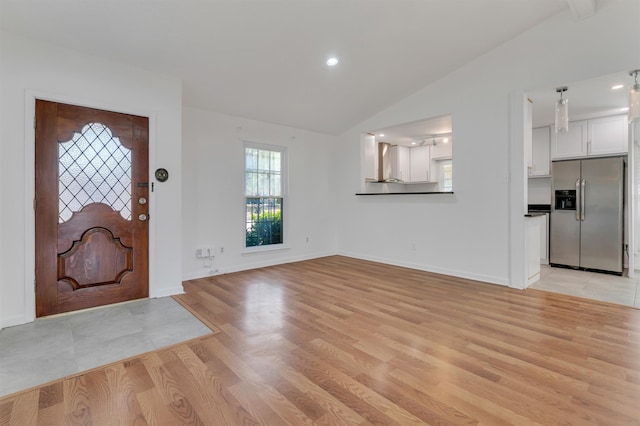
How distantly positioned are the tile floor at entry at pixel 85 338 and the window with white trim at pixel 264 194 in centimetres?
213

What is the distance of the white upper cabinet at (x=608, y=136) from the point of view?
14.5 ft

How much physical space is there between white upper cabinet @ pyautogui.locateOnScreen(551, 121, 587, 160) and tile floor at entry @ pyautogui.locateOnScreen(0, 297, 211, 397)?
5.82m

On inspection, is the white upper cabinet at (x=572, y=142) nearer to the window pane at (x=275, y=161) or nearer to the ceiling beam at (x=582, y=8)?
the ceiling beam at (x=582, y=8)

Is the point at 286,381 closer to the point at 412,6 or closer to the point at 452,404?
the point at 452,404

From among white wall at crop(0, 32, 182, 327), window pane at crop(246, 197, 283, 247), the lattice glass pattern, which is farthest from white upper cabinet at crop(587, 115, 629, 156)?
the lattice glass pattern

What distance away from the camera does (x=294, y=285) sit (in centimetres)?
399

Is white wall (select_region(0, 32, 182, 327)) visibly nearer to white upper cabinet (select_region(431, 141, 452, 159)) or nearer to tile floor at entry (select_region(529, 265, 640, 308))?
tile floor at entry (select_region(529, 265, 640, 308))

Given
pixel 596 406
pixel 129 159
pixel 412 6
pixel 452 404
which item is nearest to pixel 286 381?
pixel 452 404

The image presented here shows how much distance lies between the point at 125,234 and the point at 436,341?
3290mm

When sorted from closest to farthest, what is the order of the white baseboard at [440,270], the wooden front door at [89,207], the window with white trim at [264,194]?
the wooden front door at [89,207] < the white baseboard at [440,270] < the window with white trim at [264,194]

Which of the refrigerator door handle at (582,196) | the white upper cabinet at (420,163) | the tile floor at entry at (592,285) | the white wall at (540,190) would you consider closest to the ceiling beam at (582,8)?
the refrigerator door handle at (582,196)

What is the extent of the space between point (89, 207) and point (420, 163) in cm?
596

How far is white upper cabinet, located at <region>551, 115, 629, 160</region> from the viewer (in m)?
4.46

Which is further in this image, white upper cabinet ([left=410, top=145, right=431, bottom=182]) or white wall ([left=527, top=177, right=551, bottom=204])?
white upper cabinet ([left=410, top=145, right=431, bottom=182])
